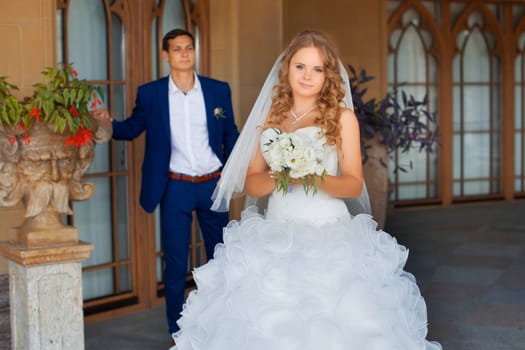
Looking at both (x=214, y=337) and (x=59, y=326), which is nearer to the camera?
(x=214, y=337)

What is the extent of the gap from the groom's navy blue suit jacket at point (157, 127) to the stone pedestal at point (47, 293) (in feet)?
2.30

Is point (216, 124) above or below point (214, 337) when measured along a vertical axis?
above

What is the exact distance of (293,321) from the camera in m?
2.95

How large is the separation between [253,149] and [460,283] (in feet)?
9.87

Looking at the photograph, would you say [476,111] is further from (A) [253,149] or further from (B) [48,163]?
(B) [48,163]

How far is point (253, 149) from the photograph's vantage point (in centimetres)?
357

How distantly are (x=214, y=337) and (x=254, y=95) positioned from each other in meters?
3.00

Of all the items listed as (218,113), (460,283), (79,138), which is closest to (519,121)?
(460,283)

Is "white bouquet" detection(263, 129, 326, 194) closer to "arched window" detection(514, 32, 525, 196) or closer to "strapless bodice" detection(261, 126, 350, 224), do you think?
"strapless bodice" detection(261, 126, 350, 224)

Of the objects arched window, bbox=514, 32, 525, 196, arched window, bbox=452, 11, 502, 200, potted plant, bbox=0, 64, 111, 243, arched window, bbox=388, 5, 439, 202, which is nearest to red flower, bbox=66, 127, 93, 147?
potted plant, bbox=0, 64, 111, 243

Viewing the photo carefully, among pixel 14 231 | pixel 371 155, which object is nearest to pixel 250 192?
pixel 14 231

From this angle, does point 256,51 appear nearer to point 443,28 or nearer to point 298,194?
point 298,194

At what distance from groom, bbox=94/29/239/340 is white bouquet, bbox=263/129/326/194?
1487 millimetres

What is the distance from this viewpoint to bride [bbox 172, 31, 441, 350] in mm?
2986
